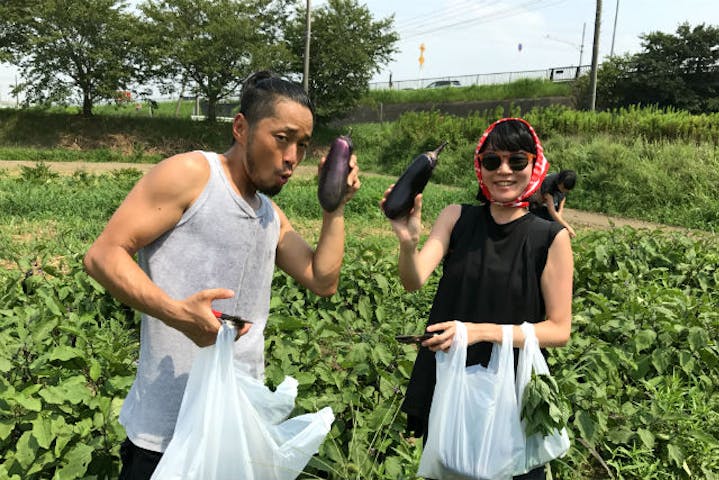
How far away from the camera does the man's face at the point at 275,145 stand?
4.73ft

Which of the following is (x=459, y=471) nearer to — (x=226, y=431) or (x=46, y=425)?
(x=226, y=431)

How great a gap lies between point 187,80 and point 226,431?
91.7 feet

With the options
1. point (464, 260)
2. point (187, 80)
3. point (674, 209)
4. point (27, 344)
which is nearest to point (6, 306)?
point (27, 344)

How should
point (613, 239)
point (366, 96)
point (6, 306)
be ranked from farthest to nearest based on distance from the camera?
point (366, 96) → point (613, 239) → point (6, 306)

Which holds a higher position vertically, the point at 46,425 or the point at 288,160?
the point at 288,160

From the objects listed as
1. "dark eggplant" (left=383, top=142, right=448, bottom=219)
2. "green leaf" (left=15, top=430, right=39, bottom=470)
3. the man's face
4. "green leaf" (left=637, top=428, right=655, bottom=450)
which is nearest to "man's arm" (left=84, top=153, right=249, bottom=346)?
the man's face

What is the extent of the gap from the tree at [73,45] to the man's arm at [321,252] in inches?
1035

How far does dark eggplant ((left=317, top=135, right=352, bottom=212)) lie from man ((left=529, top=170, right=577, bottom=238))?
4585mm

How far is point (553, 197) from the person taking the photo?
6.36 m

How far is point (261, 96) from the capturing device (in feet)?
4.80

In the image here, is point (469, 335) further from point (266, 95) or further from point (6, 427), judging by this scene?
point (6, 427)

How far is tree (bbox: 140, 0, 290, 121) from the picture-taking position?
83.5ft

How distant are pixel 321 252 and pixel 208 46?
86.5 ft

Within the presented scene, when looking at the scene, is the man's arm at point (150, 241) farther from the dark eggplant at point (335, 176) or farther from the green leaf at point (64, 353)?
the green leaf at point (64, 353)
